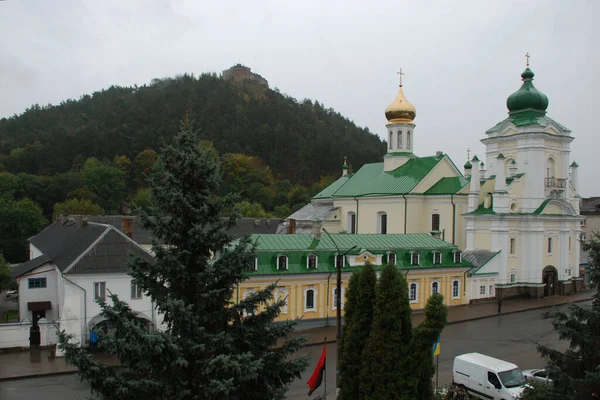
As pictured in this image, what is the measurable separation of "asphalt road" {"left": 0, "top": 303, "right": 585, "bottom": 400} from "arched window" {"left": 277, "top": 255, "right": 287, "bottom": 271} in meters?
4.67

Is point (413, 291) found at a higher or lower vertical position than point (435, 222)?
lower

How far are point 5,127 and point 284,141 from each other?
5981 cm

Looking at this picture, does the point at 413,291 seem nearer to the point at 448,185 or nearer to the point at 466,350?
the point at 466,350

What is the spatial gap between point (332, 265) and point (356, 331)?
15.7 m

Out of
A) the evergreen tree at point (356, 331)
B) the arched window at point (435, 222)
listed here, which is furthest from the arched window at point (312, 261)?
the arched window at point (435, 222)

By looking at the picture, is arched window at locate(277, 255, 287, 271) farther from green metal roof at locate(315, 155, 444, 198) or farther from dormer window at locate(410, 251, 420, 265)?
green metal roof at locate(315, 155, 444, 198)

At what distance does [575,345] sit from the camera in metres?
11.5

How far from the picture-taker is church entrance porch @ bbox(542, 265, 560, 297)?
3772cm

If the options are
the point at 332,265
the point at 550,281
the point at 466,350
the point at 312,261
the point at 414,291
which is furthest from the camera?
the point at 550,281

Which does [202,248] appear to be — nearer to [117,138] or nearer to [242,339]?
[242,339]

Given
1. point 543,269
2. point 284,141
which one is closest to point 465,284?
point 543,269

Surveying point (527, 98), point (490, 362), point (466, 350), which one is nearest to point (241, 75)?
point (527, 98)

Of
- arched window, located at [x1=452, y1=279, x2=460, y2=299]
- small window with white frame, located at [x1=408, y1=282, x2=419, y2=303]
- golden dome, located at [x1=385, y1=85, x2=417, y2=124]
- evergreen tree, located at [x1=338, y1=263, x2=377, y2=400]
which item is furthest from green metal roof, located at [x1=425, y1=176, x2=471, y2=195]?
evergreen tree, located at [x1=338, y1=263, x2=377, y2=400]

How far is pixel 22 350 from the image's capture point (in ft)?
73.8
